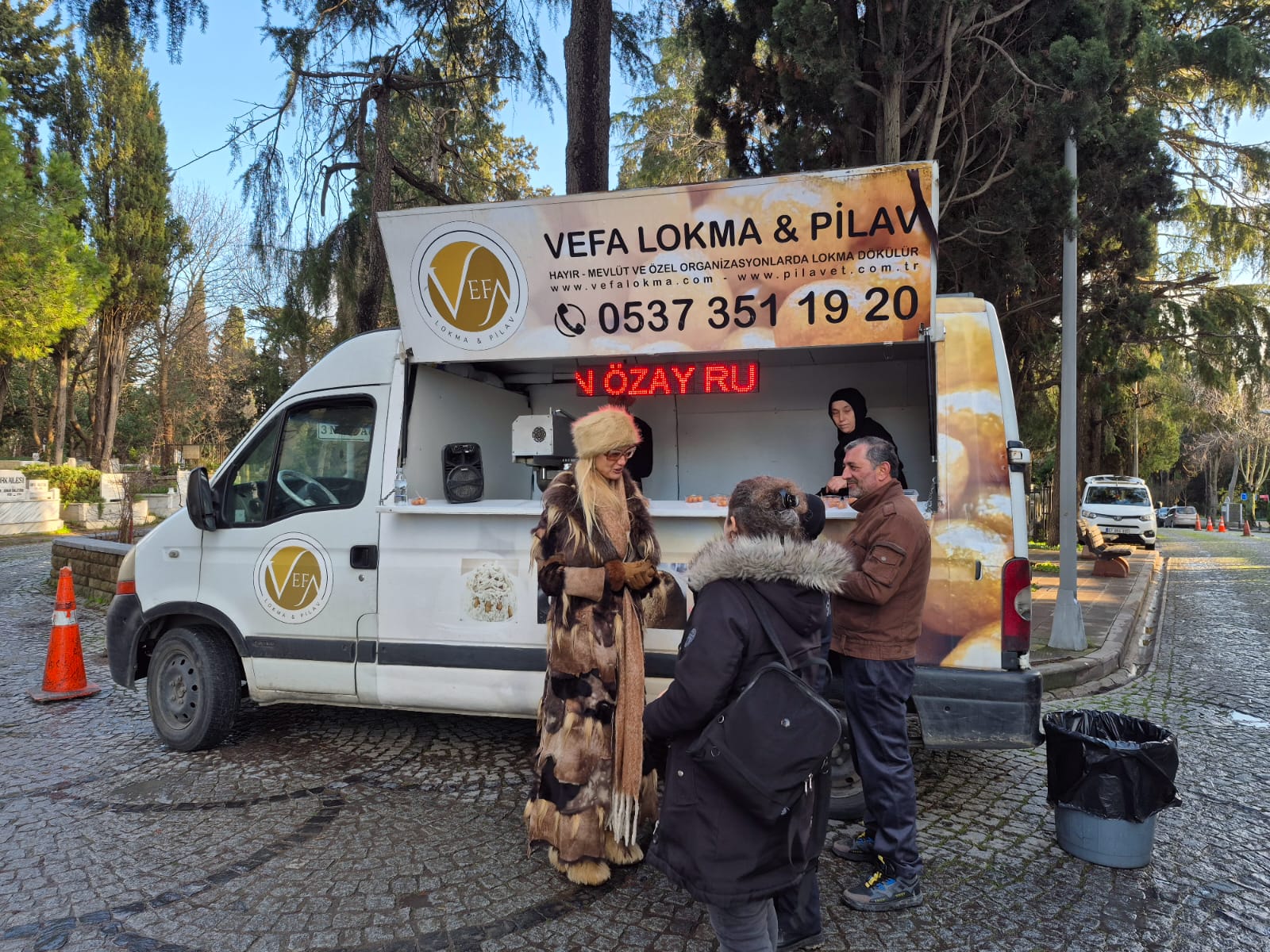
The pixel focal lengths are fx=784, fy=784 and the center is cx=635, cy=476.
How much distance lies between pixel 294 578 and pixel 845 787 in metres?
3.28

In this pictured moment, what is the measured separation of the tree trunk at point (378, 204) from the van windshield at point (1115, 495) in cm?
2087

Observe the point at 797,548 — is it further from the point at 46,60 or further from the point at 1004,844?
the point at 46,60

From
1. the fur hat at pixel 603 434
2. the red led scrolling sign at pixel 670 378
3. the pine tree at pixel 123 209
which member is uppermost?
the pine tree at pixel 123 209

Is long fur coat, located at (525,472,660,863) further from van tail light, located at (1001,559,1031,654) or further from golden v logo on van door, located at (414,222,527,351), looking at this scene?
van tail light, located at (1001,559,1031,654)

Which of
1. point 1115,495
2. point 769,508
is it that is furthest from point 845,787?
point 1115,495

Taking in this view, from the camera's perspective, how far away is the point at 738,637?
2.11 metres

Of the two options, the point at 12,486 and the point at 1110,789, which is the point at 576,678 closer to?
the point at 1110,789

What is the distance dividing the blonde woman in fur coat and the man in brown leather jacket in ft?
2.82

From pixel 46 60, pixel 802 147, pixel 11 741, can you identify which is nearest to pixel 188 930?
pixel 11 741

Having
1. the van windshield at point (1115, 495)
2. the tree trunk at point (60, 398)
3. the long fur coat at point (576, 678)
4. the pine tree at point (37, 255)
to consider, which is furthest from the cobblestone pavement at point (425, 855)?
the tree trunk at point (60, 398)

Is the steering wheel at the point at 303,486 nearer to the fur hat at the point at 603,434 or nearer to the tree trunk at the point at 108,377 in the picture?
the fur hat at the point at 603,434

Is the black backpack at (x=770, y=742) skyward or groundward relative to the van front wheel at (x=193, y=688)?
skyward

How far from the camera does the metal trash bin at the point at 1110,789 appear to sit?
3.25 m

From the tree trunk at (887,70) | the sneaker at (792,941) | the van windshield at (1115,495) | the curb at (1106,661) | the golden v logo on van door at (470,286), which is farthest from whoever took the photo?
the van windshield at (1115,495)
